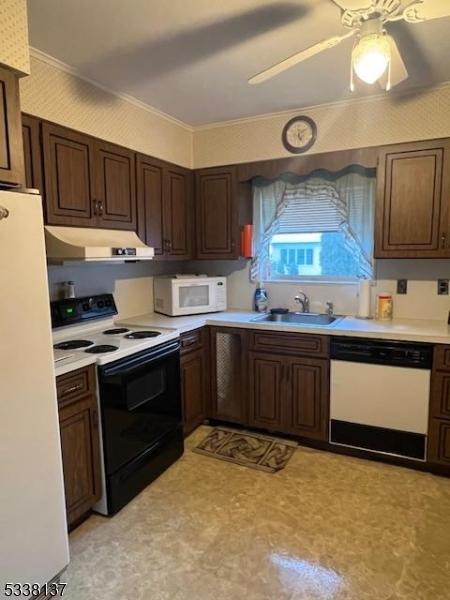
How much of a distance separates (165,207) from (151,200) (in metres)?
0.18

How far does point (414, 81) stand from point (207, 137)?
5.44ft

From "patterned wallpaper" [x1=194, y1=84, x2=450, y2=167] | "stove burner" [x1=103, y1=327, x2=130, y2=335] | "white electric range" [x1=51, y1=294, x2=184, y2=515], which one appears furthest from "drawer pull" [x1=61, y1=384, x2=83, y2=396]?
"patterned wallpaper" [x1=194, y1=84, x2=450, y2=167]

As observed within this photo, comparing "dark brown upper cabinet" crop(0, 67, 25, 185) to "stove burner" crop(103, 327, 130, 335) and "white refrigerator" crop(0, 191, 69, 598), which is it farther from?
"stove burner" crop(103, 327, 130, 335)

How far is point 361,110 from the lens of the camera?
9.60 ft

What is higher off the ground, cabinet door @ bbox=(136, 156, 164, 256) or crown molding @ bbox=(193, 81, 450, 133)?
crown molding @ bbox=(193, 81, 450, 133)

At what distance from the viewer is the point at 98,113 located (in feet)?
8.55

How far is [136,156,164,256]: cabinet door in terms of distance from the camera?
2.93 meters

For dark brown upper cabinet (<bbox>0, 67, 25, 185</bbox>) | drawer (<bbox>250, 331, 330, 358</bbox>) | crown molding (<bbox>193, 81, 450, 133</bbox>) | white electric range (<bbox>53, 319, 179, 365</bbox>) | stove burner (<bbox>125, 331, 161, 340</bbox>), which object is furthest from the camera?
drawer (<bbox>250, 331, 330, 358</bbox>)

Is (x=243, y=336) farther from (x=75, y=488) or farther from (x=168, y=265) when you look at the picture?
(x=75, y=488)

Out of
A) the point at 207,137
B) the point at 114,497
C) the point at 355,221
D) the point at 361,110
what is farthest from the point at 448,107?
the point at 114,497

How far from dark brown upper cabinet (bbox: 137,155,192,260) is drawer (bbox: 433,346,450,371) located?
6.75 feet

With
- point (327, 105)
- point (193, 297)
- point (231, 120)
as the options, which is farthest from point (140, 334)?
point (327, 105)

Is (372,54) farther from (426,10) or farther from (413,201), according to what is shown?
(413,201)

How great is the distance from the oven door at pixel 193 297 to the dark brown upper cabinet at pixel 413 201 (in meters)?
1.38
